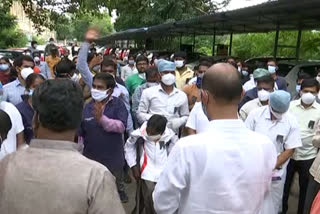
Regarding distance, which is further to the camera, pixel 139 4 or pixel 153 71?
pixel 139 4

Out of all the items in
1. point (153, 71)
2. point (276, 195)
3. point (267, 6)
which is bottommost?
point (276, 195)

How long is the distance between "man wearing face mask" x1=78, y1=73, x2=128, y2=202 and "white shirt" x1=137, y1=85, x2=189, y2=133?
2.78 ft

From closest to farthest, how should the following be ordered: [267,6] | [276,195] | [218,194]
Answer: [218,194]
[276,195]
[267,6]

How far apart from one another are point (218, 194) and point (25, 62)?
4614mm

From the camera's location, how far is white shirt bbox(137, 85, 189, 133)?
17.5 ft

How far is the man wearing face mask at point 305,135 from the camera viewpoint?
4.95 meters

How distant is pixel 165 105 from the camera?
17.5 ft

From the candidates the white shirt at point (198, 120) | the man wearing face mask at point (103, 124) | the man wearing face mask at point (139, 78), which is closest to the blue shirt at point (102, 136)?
the man wearing face mask at point (103, 124)

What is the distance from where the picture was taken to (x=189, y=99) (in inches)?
231

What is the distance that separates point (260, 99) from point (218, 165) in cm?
321

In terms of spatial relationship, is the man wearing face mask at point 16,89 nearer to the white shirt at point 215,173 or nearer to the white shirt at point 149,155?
the white shirt at point 149,155

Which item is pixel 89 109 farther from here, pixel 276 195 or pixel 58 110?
pixel 58 110

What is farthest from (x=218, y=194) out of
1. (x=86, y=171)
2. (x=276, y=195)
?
(x=276, y=195)

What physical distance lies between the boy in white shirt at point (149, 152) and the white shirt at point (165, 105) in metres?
0.79
